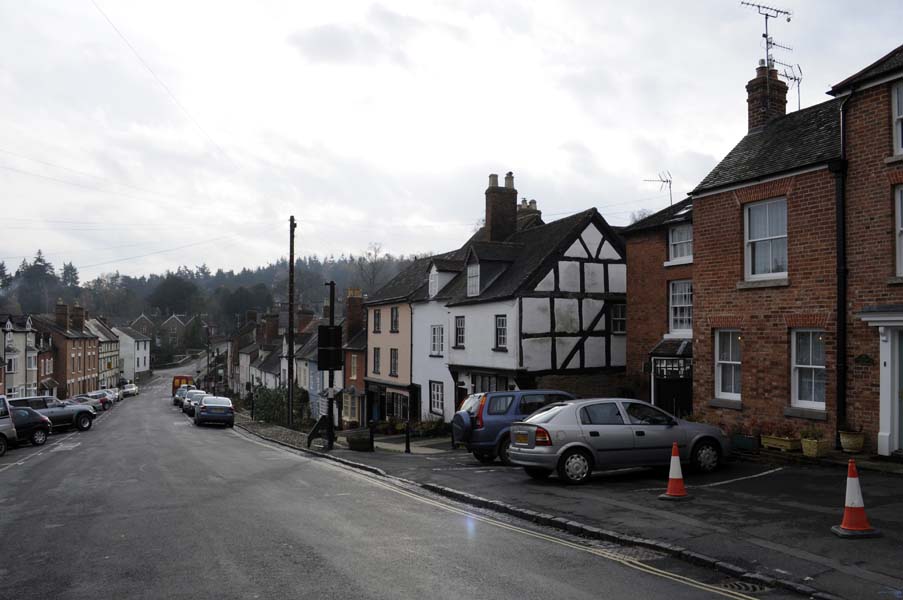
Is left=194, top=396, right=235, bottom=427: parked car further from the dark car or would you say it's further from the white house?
the white house

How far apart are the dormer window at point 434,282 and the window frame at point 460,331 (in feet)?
10.1

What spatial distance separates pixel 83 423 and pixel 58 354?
1393 inches

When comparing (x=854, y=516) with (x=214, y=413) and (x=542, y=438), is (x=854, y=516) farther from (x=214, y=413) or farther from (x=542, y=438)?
(x=214, y=413)

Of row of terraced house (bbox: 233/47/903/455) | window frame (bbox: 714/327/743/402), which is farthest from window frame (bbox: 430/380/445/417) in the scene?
window frame (bbox: 714/327/743/402)

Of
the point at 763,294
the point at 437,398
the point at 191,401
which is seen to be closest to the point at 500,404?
the point at 763,294

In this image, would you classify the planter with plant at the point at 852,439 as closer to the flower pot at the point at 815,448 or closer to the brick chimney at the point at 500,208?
the flower pot at the point at 815,448

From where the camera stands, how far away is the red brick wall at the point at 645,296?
2367 centimetres

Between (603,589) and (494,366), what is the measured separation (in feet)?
64.7

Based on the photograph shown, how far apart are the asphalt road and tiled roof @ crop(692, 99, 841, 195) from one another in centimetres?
1052

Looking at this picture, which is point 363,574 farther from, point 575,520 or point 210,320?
point 210,320

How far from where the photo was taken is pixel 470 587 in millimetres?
7191

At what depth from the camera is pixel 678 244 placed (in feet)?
75.7

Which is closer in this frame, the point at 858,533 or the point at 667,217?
the point at 858,533

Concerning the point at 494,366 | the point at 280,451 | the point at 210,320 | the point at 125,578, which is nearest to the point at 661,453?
the point at 125,578
